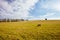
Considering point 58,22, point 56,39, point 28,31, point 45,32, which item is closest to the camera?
point 56,39

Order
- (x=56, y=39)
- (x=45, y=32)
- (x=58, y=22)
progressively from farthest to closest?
1. (x=58, y=22)
2. (x=45, y=32)
3. (x=56, y=39)

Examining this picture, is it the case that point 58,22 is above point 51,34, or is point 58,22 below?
above

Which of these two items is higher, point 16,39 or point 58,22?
point 58,22

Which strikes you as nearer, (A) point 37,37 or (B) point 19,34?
(A) point 37,37

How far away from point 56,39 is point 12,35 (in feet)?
10.3

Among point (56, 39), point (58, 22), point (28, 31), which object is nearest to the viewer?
point (56, 39)

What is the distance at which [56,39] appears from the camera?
28.9 ft

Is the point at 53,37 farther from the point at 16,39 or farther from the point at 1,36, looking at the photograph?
the point at 1,36

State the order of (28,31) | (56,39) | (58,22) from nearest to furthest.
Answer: (56,39) < (28,31) < (58,22)

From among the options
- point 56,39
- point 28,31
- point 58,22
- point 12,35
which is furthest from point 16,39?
point 58,22

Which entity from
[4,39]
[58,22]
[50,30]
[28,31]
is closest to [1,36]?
[4,39]

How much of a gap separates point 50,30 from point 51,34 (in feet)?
2.32

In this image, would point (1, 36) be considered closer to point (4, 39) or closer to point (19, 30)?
point (4, 39)

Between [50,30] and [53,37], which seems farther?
[50,30]
